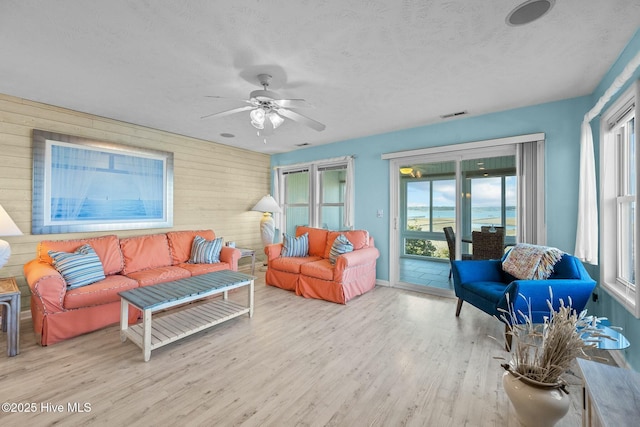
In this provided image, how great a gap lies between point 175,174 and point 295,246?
2.29 meters

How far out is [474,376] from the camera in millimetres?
2094

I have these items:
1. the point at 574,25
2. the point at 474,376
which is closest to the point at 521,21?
the point at 574,25

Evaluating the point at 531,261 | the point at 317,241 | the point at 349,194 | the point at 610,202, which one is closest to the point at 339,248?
the point at 317,241

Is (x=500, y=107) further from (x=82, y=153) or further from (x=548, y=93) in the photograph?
(x=82, y=153)

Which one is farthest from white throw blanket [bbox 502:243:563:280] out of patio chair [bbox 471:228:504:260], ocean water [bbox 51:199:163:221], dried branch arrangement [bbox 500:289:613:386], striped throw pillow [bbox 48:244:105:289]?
ocean water [bbox 51:199:163:221]

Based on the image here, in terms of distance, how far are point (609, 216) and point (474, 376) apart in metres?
2.06

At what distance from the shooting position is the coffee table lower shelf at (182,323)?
7.84ft

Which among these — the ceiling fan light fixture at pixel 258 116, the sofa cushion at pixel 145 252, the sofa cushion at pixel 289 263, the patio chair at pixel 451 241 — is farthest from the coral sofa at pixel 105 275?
the patio chair at pixel 451 241

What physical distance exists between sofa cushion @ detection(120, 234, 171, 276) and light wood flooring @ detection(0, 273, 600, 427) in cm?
92

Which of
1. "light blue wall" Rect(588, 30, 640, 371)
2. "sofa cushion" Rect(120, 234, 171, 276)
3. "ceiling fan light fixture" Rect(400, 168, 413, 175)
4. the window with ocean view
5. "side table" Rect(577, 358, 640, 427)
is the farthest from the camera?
"ceiling fan light fixture" Rect(400, 168, 413, 175)

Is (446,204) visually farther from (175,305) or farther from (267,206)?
(175,305)

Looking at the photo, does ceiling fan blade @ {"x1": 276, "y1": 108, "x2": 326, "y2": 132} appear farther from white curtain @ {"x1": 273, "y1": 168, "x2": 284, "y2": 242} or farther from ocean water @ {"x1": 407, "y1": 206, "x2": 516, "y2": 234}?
white curtain @ {"x1": 273, "y1": 168, "x2": 284, "y2": 242}

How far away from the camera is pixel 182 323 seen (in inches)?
106

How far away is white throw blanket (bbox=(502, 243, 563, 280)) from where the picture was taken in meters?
2.64
